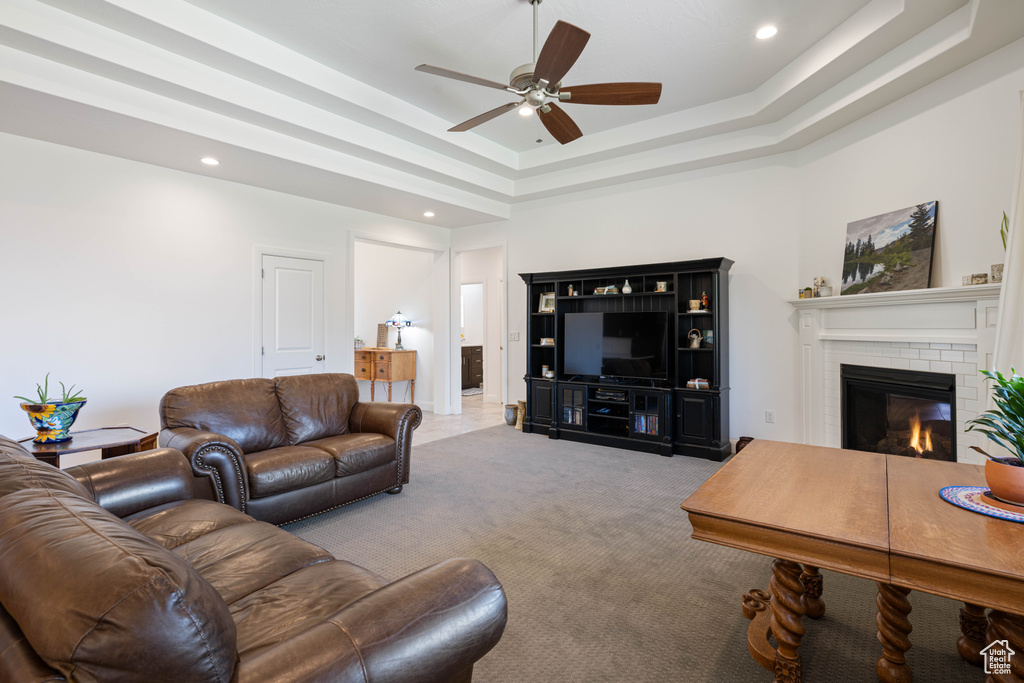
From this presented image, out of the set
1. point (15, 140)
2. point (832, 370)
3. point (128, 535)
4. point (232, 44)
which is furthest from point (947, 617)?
point (15, 140)

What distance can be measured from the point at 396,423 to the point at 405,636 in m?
2.68

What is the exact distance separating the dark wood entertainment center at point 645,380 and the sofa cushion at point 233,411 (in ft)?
9.76

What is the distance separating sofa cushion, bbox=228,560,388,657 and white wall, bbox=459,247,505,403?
645 cm

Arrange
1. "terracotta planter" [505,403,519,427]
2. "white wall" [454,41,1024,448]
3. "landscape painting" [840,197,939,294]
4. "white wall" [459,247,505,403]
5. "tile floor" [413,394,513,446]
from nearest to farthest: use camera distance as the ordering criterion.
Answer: "white wall" [454,41,1024,448]
"landscape painting" [840,197,939,294]
"tile floor" [413,394,513,446]
"terracotta planter" [505,403,519,427]
"white wall" [459,247,505,403]

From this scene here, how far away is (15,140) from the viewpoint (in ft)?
11.7

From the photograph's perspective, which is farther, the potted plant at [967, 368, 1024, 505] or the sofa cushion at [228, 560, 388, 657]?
the potted plant at [967, 368, 1024, 505]

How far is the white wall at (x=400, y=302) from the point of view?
7285mm

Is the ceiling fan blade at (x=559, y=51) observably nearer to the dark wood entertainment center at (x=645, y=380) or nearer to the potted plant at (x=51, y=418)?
the dark wood entertainment center at (x=645, y=380)

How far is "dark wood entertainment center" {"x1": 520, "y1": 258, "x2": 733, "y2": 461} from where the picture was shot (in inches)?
182

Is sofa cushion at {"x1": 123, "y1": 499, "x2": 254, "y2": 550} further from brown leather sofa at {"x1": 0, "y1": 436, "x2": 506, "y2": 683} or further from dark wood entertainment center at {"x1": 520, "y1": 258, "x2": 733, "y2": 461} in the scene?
dark wood entertainment center at {"x1": 520, "y1": 258, "x2": 733, "y2": 461}

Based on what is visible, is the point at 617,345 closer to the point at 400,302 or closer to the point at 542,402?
the point at 542,402

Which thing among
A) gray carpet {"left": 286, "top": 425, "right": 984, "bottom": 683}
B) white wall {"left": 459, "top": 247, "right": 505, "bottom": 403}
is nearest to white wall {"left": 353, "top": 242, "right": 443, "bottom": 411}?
white wall {"left": 459, "top": 247, "right": 505, "bottom": 403}

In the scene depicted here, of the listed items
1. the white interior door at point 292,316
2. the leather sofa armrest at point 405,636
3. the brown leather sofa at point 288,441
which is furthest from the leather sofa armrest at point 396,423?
the leather sofa armrest at point 405,636

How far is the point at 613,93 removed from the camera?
2904 mm
